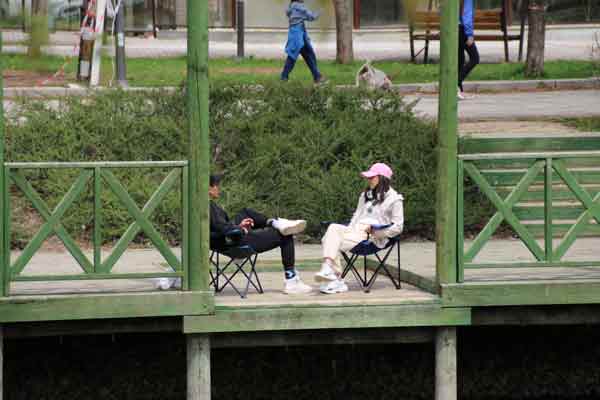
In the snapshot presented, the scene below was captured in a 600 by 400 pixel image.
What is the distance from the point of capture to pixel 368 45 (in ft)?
86.2

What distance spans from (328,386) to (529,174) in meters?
2.47

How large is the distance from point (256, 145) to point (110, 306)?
541cm

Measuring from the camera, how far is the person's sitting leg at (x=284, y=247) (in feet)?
29.5

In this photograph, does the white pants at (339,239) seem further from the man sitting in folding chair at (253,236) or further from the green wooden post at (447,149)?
the green wooden post at (447,149)

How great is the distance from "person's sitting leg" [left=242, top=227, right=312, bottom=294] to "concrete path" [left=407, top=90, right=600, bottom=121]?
23.9ft

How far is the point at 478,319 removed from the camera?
8.91 m

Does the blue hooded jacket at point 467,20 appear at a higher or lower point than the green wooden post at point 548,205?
higher

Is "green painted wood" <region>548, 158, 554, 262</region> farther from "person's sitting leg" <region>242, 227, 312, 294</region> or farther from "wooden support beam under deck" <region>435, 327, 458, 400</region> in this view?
"person's sitting leg" <region>242, 227, 312, 294</region>

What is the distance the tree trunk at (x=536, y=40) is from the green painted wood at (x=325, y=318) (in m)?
13.5

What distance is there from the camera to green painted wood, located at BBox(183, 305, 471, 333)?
331 inches

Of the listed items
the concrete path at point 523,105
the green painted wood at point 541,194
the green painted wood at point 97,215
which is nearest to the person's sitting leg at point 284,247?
the green painted wood at point 97,215

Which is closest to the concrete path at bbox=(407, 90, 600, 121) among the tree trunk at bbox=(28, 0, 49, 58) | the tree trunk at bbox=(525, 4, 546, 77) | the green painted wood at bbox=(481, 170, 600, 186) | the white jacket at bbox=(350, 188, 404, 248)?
the tree trunk at bbox=(525, 4, 546, 77)

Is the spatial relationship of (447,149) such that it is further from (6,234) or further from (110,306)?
(6,234)

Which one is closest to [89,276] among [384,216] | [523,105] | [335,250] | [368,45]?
[335,250]
